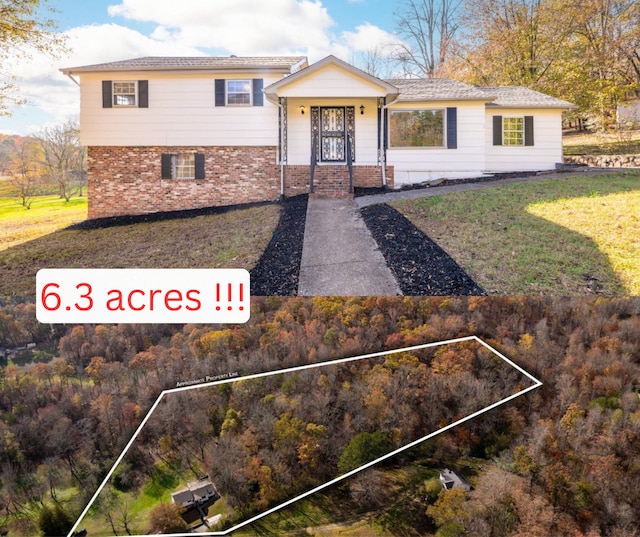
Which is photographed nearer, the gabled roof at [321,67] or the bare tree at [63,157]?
the bare tree at [63,157]

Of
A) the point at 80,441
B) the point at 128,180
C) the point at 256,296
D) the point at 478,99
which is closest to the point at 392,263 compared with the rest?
the point at 256,296

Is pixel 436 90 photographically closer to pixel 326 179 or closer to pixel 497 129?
pixel 326 179

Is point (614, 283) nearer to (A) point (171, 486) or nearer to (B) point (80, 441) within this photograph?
(A) point (171, 486)

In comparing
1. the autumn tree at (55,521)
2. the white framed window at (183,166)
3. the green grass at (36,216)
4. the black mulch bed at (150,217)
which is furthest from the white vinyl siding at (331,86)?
the autumn tree at (55,521)

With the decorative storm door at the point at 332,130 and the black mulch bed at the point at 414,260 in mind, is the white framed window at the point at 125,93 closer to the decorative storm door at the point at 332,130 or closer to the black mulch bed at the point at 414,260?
the decorative storm door at the point at 332,130

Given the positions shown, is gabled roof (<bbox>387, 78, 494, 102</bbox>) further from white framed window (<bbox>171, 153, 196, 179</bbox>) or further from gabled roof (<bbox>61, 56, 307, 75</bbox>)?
white framed window (<bbox>171, 153, 196, 179</bbox>)

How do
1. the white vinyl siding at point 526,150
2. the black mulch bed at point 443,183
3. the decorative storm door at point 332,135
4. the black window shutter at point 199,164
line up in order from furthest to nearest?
the white vinyl siding at point 526,150 < the black mulch bed at point 443,183 < the decorative storm door at point 332,135 < the black window shutter at point 199,164

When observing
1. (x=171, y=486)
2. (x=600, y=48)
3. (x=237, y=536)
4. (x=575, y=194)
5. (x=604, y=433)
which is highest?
(x=600, y=48)
